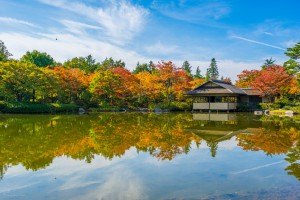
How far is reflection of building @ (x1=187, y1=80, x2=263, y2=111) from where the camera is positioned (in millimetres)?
30750

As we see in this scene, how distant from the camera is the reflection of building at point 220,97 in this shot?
101ft

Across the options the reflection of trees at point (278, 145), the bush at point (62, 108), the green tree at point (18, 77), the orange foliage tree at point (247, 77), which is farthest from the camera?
the orange foliage tree at point (247, 77)

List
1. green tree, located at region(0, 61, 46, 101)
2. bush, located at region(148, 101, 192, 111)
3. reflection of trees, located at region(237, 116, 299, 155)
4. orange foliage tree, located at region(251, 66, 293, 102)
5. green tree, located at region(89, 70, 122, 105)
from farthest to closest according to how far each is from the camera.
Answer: bush, located at region(148, 101, 192, 111) → green tree, located at region(89, 70, 122, 105) → orange foliage tree, located at region(251, 66, 293, 102) → green tree, located at region(0, 61, 46, 101) → reflection of trees, located at region(237, 116, 299, 155)

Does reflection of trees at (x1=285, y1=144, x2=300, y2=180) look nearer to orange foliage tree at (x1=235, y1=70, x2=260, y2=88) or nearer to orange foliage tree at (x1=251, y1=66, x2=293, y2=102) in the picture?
orange foliage tree at (x1=251, y1=66, x2=293, y2=102)

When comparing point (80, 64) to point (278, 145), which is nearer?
point (278, 145)

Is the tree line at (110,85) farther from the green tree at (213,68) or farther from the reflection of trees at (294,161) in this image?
the green tree at (213,68)

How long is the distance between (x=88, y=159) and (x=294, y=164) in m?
5.29

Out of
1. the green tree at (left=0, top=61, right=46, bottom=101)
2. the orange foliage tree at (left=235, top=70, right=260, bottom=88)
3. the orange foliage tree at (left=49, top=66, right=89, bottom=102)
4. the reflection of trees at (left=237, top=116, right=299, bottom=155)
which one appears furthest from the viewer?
the orange foliage tree at (left=235, top=70, right=260, bottom=88)

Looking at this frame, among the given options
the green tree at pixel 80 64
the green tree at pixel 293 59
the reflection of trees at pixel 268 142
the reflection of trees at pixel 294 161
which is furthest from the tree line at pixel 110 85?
the reflection of trees at pixel 294 161

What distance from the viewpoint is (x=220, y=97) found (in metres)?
33.5

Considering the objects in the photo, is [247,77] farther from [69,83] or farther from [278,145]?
[278,145]

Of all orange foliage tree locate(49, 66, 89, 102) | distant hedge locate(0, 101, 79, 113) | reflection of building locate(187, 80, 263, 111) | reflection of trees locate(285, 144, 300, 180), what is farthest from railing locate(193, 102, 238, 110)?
reflection of trees locate(285, 144, 300, 180)

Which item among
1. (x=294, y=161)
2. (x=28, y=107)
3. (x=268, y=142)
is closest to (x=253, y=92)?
(x=268, y=142)

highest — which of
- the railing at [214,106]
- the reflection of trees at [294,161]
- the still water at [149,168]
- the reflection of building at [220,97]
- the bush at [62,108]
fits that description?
the reflection of building at [220,97]
